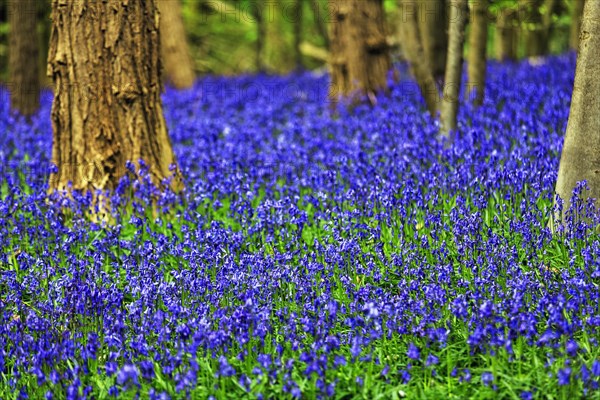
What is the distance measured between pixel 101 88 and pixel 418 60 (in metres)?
3.77

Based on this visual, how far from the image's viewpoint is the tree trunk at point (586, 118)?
5.05 metres

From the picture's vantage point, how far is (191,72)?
14367 millimetres

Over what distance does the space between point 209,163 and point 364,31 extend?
4.11 metres

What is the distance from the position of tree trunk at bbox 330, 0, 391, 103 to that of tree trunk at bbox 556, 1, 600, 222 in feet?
18.3

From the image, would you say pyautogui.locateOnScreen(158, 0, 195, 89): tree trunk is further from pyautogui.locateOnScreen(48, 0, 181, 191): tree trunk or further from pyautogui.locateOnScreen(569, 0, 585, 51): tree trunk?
pyautogui.locateOnScreen(48, 0, 181, 191): tree trunk

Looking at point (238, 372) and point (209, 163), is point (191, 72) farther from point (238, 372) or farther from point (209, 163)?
point (238, 372)

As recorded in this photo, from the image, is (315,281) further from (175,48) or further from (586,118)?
(175,48)

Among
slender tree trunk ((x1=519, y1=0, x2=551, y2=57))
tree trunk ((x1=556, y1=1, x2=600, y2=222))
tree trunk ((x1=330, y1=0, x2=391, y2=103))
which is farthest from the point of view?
slender tree trunk ((x1=519, y1=0, x2=551, y2=57))

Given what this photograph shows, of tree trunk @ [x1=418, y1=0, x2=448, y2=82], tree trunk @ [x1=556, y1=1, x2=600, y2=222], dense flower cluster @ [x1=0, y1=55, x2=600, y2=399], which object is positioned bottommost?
dense flower cluster @ [x1=0, y1=55, x2=600, y2=399]

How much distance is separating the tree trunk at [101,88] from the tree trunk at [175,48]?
729 centimetres

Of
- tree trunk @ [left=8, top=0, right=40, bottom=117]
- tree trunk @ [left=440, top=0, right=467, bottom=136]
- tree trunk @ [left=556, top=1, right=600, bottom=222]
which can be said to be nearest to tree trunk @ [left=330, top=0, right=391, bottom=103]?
tree trunk @ [left=440, top=0, right=467, bottom=136]

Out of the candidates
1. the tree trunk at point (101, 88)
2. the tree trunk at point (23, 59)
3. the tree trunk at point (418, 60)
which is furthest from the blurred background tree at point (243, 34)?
the tree trunk at point (101, 88)

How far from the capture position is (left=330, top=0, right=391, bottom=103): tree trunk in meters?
10.7

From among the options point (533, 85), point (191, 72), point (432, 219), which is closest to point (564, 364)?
point (432, 219)
